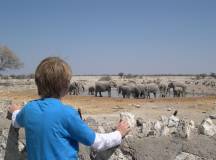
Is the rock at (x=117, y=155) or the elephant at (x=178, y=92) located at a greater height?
the rock at (x=117, y=155)

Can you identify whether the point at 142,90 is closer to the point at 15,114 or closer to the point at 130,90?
the point at 130,90

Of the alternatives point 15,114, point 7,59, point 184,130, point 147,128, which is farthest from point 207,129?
point 7,59

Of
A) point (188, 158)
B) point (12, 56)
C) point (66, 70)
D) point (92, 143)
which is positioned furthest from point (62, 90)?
point (12, 56)

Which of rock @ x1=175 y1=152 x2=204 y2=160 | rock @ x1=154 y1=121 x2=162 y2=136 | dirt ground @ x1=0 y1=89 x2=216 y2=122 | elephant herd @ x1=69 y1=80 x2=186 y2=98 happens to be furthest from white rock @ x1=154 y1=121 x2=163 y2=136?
elephant herd @ x1=69 y1=80 x2=186 y2=98

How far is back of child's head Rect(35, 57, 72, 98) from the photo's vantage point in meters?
3.49

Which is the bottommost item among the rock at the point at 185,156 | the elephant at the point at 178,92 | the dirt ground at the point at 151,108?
the elephant at the point at 178,92

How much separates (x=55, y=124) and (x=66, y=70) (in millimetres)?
457

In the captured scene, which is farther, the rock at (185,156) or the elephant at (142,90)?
the elephant at (142,90)

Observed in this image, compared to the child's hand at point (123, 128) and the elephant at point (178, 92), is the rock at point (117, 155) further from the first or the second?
the elephant at point (178, 92)

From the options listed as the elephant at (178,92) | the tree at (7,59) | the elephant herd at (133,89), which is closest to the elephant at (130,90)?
the elephant herd at (133,89)

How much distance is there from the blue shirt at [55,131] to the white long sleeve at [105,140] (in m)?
0.06

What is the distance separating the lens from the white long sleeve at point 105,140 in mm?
3561

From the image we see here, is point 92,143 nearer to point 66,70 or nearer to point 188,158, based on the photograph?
point 66,70

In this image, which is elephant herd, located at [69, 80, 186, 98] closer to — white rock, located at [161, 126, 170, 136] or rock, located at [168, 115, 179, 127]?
rock, located at [168, 115, 179, 127]
